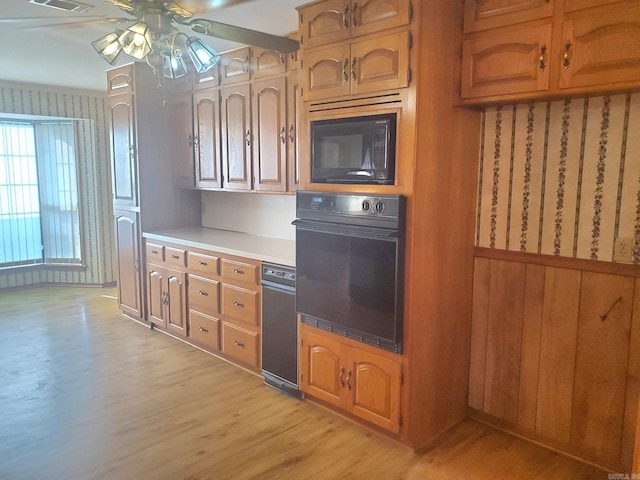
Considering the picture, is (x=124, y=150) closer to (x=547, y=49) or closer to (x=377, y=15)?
(x=377, y=15)

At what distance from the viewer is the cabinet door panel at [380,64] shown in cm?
235

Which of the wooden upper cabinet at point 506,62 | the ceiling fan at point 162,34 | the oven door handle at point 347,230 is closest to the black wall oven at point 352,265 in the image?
the oven door handle at point 347,230

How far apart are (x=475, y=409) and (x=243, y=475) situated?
4.77 ft

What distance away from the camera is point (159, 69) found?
2445 mm

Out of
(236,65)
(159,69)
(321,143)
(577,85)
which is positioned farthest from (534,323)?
(236,65)

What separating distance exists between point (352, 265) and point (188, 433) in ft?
4.47

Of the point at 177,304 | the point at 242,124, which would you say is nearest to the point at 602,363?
the point at 242,124

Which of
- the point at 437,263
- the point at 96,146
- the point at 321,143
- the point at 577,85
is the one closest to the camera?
the point at 577,85

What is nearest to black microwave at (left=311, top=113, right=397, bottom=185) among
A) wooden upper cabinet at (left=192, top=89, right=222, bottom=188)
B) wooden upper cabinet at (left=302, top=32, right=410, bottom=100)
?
wooden upper cabinet at (left=302, top=32, right=410, bottom=100)

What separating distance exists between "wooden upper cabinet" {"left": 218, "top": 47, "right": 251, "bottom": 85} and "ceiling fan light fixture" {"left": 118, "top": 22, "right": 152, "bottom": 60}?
1.57m

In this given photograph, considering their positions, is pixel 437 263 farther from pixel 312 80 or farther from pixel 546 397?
pixel 312 80

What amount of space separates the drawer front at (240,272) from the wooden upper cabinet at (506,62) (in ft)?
5.91

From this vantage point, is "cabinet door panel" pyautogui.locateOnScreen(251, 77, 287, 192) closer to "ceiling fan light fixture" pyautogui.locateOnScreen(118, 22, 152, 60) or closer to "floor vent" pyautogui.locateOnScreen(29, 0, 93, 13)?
"floor vent" pyautogui.locateOnScreen(29, 0, 93, 13)

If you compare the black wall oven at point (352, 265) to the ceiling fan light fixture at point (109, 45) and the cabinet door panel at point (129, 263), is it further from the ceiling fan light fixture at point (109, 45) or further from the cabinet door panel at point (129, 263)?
the cabinet door panel at point (129, 263)
